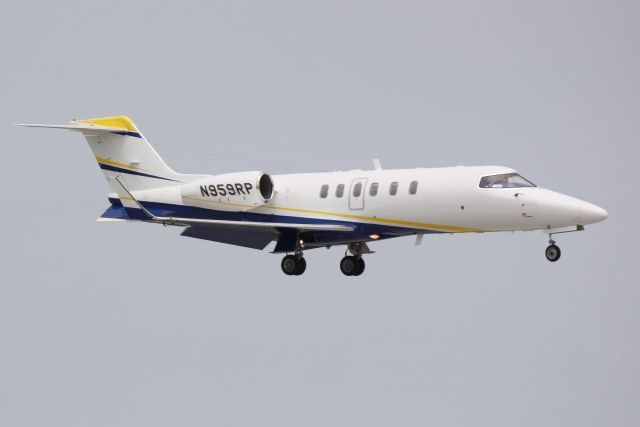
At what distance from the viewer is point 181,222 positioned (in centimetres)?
4325

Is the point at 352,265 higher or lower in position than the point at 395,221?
lower

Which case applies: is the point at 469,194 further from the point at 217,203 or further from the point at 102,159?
the point at 102,159

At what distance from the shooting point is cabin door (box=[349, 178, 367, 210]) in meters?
41.2

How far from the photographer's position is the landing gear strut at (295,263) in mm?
42844

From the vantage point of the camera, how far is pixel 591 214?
38.0m

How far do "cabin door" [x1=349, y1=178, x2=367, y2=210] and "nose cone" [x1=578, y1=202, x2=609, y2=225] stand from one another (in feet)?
21.3

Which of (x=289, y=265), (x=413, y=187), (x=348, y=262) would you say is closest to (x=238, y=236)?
(x=289, y=265)

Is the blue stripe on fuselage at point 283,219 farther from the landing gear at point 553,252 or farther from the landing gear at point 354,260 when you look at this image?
the landing gear at point 553,252

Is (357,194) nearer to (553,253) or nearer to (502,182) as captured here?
(502,182)

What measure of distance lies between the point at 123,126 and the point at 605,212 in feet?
52.0

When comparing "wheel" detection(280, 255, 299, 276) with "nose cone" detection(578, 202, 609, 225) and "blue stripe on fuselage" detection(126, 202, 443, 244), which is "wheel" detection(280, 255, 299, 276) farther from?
"nose cone" detection(578, 202, 609, 225)

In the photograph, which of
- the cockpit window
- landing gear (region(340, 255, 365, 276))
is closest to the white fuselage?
the cockpit window

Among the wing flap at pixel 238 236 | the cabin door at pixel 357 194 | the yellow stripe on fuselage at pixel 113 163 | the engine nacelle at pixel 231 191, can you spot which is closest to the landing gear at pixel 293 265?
the wing flap at pixel 238 236

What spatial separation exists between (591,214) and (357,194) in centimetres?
699
